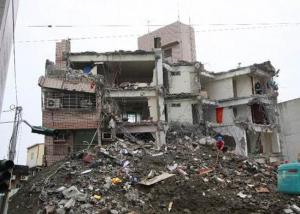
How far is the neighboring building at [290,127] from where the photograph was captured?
35.6 meters

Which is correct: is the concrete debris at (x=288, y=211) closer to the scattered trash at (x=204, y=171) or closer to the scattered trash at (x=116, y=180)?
the scattered trash at (x=204, y=171)

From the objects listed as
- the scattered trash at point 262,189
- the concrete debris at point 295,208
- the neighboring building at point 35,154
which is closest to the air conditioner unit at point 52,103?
the neighboring building at point 35,154

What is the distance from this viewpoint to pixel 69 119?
23703mm

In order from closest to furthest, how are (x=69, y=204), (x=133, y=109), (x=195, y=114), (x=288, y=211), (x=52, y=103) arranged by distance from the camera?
(x=288, y=211)
(x=69, y=204)
(x=52, y=103)
(x=133, y=109)
(x=195, y=114)

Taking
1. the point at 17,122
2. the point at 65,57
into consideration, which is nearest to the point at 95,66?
the point at 65,57

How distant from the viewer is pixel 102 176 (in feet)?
54.8

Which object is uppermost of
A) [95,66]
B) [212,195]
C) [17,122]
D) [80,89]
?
[95,66]

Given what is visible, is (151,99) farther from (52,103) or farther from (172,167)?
(172,167)

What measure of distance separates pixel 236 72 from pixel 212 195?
64.4 ft

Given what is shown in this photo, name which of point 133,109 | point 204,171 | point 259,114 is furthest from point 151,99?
point 259,114

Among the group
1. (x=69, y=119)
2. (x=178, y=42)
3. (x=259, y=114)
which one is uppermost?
(x=178, y=42)

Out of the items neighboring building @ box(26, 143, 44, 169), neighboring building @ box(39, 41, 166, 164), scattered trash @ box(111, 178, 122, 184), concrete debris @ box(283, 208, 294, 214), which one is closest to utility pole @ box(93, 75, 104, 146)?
neighboring building @ box(39, 41, 166, 164)

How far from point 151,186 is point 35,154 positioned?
1773 cm

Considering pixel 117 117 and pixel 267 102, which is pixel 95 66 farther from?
pixel 267 102
